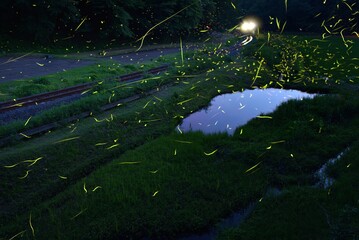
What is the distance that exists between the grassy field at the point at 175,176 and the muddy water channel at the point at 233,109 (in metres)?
0.90

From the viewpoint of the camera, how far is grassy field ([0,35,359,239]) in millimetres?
8359

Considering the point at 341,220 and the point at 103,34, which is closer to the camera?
the point at 341,220

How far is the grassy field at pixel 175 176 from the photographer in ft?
27.4

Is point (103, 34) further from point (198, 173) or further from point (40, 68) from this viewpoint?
point (198, 173)

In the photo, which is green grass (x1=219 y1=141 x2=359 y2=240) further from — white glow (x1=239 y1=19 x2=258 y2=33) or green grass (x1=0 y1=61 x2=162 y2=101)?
white glow (x1=239 y1=19 x2=258 y2=33)

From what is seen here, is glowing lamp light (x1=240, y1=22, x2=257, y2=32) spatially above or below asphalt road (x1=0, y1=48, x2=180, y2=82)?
below

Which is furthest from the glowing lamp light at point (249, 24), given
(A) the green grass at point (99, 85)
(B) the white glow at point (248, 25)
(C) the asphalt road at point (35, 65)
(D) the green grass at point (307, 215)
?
(D) the green grass at point (307, 215)

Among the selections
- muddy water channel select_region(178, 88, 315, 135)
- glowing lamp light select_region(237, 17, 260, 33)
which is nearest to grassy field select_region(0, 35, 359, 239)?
muddy water channel select_region(178, 88, 315, 135)

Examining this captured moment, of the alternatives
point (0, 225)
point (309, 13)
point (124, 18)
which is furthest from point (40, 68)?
point (309, 13)

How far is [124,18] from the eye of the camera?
3828 centimetres

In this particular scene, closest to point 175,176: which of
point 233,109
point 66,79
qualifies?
point 233,109

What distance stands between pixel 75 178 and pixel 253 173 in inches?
237

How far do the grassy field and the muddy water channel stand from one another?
35.2 inches

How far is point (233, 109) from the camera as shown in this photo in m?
18.3
